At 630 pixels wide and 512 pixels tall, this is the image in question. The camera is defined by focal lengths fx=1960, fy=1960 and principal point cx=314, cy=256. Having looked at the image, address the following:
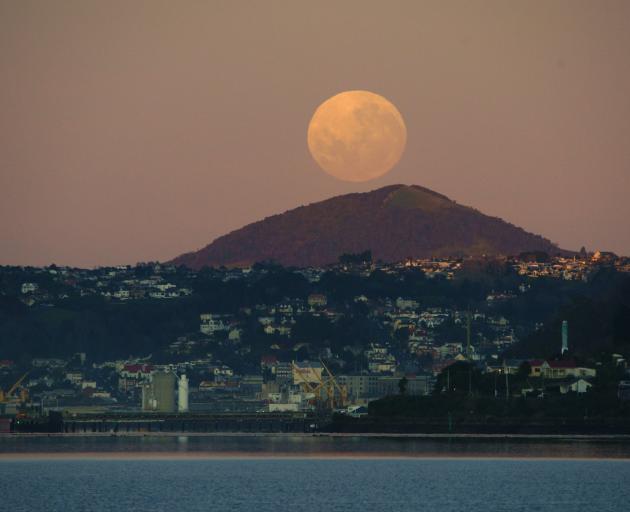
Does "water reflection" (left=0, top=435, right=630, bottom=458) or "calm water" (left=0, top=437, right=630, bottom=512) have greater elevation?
"water reflection" (left=0, top=435, right=630, bottom=458)

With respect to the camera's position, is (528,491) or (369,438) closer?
(528,491)

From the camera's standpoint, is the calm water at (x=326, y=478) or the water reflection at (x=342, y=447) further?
the water reflection at (x=342, y=447)

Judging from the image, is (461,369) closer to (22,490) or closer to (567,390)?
(567,390)

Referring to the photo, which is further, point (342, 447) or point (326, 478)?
point (342, 447)

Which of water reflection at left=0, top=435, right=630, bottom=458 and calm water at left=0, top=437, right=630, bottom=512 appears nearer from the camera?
calm water at left=0, top=437, right=630, bottom=512

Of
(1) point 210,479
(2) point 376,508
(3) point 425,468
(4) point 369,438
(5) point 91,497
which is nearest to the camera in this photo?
(2) point 376,508

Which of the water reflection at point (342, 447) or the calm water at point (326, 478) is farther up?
the water reflection at point (342, 447)

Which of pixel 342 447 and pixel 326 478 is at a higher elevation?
pixel 342 447

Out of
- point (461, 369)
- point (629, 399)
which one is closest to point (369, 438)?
point (461, 369)
